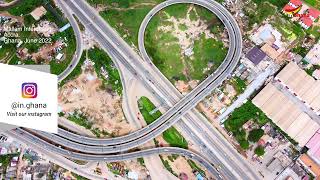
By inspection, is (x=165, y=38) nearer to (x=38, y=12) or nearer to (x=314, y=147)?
(x=38, y=12)

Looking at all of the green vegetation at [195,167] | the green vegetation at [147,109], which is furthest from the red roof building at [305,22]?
the green vegetation at [195,167]

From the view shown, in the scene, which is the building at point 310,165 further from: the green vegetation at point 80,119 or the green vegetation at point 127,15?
the green vegetation at point 80,119

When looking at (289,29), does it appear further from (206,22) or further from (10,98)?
(10,98)

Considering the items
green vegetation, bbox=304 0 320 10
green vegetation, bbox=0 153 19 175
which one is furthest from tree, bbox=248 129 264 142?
green vegetation, bbox=0 153 19 175

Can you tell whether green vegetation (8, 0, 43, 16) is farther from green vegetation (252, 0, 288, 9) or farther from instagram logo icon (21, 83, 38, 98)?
green vegetation (252, 0, 288, 9)

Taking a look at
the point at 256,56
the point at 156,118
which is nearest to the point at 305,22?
the point at 256,56

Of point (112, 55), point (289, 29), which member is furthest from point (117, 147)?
point (289, 29)
